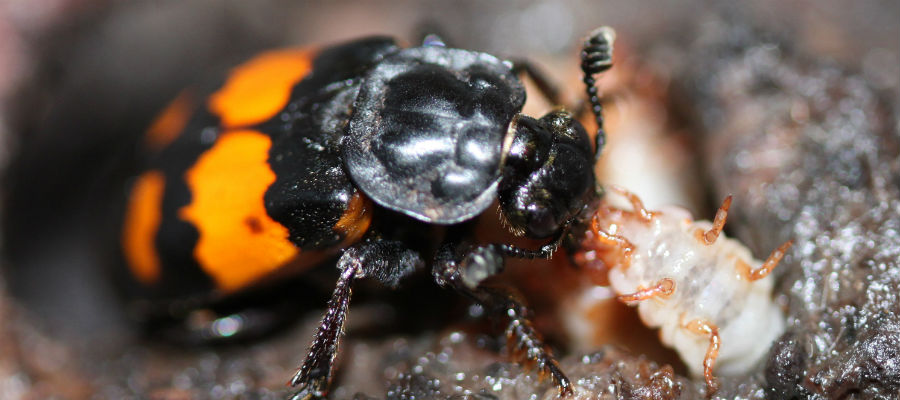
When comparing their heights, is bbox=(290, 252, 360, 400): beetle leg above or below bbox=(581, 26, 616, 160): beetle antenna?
below

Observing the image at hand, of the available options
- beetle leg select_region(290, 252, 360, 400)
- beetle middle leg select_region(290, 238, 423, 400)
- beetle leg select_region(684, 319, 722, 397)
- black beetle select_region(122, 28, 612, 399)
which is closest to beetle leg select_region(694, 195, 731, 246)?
beetle leg select_region(684, 319, 722, 397)

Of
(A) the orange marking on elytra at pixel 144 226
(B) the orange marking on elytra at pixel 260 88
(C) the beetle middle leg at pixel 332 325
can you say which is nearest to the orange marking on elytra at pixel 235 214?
(B) the orange marking on elytra at pixel 260 88

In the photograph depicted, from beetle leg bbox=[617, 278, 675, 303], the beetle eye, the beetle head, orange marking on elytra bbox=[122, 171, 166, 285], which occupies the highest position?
the beetle head

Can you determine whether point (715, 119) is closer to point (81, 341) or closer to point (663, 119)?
point (663, 119)

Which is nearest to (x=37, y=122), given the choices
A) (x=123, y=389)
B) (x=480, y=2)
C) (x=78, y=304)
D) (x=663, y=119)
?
(x=78, y=304)

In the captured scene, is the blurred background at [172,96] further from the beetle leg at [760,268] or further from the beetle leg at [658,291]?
the beetle leg at [658,291]

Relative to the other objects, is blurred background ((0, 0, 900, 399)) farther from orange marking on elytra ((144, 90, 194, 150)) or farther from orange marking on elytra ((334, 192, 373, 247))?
orange marking on elytra ((334, 192, 373, 247))
